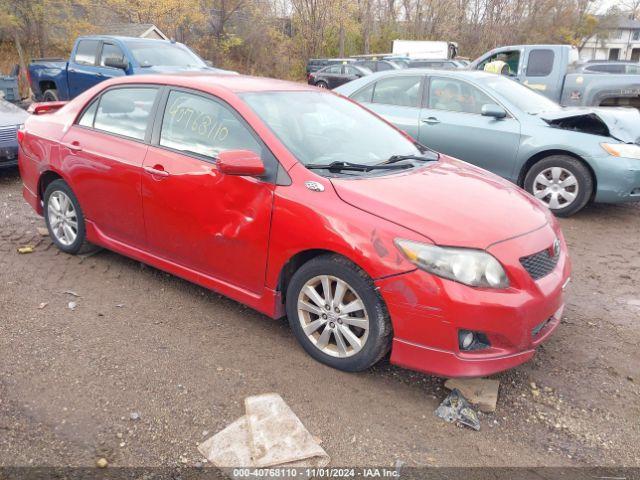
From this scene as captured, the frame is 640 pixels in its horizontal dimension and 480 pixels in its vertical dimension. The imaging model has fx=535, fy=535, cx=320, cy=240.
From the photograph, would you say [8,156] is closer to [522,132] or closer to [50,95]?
[50,95]

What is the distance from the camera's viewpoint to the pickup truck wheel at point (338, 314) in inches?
112

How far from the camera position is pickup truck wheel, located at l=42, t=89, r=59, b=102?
11711 mm

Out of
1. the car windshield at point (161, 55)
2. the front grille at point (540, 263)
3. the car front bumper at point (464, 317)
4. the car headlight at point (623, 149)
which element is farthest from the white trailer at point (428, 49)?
the car front bumper at point (464, 317)

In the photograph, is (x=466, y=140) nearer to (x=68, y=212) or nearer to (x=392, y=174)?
(x=392, y=174)

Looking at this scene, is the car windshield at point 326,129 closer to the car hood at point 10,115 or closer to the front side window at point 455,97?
the front side window at point 455,97

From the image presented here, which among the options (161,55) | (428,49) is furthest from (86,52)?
(428,49)

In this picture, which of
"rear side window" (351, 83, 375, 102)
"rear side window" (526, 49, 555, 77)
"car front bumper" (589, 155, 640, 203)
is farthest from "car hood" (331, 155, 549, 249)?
"rear side window" (526, 49, 555, 77)

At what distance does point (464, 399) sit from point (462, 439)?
0.95 ft

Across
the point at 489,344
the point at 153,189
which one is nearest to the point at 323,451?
the point at 489,344

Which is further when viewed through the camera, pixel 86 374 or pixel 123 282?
pixel 123 282

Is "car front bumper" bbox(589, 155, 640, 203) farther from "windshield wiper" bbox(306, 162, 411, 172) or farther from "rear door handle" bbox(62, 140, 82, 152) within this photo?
"rear door handle" bbox(62, 140, 82, 152)

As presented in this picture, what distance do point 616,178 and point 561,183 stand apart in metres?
0.56

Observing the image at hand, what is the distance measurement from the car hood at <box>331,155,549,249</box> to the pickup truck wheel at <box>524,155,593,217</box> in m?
2.97

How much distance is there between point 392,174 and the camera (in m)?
3.37
